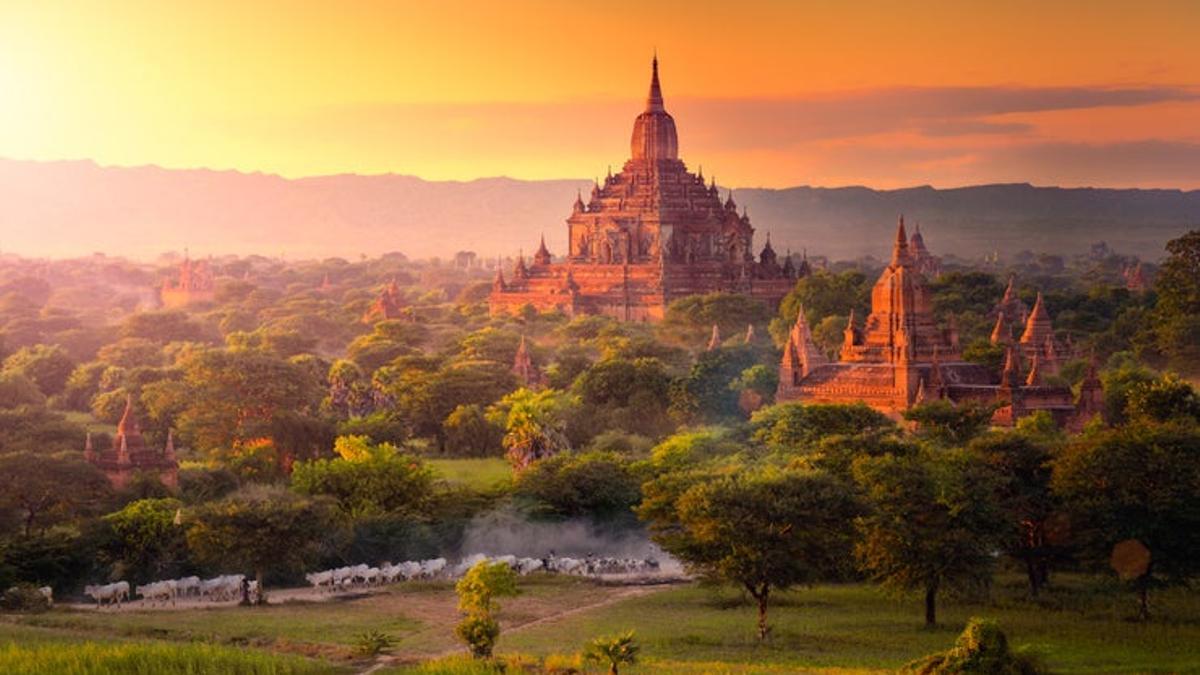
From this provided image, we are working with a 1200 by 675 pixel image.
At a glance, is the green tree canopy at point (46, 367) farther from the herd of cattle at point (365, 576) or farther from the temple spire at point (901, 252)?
the herd of cattle at point (365, 576)

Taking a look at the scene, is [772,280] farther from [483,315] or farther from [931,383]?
[931,383]

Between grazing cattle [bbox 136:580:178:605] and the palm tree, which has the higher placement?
the palm tree

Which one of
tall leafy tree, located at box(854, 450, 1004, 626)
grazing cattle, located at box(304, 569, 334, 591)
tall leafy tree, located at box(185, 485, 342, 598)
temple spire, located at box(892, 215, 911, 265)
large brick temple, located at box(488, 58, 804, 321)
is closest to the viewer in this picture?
tall leafy tree, located at box(854, 450, 1004, 626)

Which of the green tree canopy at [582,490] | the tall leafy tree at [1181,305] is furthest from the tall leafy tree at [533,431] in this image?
the tall leafy tree at [1181,305]

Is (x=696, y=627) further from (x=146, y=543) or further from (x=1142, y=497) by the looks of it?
(x=146, y=543)

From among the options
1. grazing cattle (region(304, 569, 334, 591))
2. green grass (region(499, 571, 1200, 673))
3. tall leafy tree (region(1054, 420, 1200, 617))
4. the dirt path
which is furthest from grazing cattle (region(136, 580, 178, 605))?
tall leafy tree (region(1054, 420, 1200, 617))

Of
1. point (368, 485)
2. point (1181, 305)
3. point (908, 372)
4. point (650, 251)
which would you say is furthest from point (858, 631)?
point (650, 251)

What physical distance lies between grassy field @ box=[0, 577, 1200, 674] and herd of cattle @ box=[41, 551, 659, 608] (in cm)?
121

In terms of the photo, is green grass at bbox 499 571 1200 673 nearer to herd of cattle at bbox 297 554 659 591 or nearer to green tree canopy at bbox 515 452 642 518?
herd of cattle at bbox 297 554 659 591

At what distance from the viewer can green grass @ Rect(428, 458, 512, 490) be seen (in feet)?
174

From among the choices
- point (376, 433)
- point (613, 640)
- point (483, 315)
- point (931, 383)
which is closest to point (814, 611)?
point (613, 640)

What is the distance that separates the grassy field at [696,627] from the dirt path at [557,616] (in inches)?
2.5

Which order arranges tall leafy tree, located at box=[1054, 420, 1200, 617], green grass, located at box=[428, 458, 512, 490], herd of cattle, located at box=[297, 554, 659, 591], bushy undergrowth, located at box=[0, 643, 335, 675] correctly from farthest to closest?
green grass, located at box=[428, 458, 512, 490]
herd of cattle, located at box=[297, 554, 659, 591]
tall leafy tree, located at box=[1054, 420, 1200, 617]
bushy undergrowth, located at box=[0, 643, 335, 675]

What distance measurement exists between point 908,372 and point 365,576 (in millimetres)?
21538
